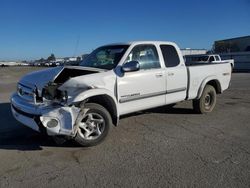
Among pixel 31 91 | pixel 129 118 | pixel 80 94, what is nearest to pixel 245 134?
pixel 129 118

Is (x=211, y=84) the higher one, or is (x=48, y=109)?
(x=48, y=109)

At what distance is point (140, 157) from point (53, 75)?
7.17 ft

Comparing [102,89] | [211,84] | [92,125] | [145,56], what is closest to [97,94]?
[102,89]

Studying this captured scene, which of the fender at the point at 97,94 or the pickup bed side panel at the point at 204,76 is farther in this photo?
the pickup bed side panel at the point at 204,76

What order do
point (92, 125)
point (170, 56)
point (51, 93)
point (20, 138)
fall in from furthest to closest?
point (170, 56)
point (20, 138)
point (92, 125)
point (51, 93)

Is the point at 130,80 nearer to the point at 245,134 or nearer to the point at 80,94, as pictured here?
the point at 80,94

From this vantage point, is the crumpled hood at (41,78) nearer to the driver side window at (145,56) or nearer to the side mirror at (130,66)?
the side mirror at (130,66)

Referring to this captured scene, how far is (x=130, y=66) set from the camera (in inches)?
236

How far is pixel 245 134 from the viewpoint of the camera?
20.4 ft

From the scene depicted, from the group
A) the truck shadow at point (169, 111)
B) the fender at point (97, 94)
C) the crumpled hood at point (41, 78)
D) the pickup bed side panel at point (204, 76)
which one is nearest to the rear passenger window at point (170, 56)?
the pickup bed side panel at point (204, 76)

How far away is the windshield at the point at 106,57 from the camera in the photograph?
20.9 ft

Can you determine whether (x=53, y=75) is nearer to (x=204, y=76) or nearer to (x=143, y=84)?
(x=143, y=84)

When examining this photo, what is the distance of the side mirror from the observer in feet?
19.6

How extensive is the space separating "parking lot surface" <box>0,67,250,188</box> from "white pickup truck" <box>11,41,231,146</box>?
49 centimetres
